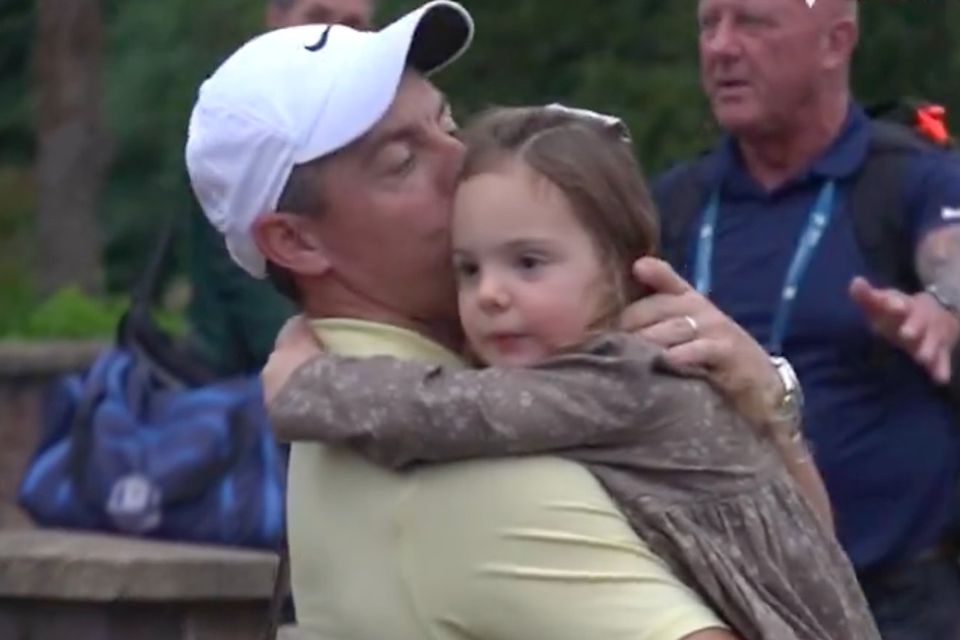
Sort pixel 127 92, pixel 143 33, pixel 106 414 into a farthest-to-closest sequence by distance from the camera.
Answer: pixel 127 92, pixel 143 33, pixel 106 414

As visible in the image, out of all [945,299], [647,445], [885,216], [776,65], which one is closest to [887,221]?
[885,216]

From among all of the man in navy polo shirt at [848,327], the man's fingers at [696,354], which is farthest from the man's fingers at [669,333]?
the man in navy polo shirt at [848,327]

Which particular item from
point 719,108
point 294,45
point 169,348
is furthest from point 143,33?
point 294,45

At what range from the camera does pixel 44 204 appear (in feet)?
38.0

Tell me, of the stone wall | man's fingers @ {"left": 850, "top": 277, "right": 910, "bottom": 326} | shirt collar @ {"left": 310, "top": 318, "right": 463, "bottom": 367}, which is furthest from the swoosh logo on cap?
the stone wall

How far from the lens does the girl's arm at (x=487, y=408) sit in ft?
7.56

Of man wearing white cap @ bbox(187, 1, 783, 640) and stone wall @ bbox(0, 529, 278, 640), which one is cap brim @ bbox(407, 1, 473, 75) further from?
stone wall @ bbox(0, 529, 278, 640)

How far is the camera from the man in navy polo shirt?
4082mm

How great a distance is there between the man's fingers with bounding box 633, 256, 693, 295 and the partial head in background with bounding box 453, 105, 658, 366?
1cm

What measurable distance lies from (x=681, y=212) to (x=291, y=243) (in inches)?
72.3

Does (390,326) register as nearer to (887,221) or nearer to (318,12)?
(887,221)

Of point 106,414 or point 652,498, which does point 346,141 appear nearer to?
point 652,498

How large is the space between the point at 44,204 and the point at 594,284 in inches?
371

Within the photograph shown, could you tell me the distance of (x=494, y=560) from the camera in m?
2.32
